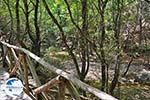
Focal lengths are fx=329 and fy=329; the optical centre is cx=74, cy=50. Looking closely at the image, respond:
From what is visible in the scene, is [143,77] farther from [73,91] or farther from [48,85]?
[73,91]

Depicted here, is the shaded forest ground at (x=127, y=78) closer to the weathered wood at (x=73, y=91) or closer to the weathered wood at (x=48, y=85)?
the weathered wood at (x=48, y=85)

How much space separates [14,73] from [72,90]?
372 centimetres

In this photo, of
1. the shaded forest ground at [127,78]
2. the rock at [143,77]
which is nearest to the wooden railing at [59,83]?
the shaded forest ground at [127,78]

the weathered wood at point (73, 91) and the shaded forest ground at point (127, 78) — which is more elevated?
the weathered wood at point (73, 91)

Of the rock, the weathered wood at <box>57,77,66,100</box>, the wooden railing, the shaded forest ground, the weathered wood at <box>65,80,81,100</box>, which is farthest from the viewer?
the rock

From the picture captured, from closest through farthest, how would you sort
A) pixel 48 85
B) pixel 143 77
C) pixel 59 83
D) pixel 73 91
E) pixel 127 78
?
pixel 73 91 < pixel 59 83 < pixel 48 85 < pixel 127 78 < pixel 143 77

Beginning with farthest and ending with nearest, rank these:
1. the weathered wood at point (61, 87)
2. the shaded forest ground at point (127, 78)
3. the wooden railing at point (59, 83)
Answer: the shaded forest ground at point (127, 78) < the weathered wood at point (61, 87) < the wooden railing at point (59, 83)

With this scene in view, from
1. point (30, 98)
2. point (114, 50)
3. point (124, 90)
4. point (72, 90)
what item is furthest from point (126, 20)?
point (72, 90)

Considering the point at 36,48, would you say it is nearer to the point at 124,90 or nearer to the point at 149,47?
the point at 124,90

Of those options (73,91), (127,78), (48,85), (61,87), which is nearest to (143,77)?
(127,78)

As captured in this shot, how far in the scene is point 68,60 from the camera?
15.9 m

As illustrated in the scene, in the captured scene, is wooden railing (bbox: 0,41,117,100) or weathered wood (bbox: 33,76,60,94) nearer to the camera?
wooden railing (bbox: 0,41,117,100)

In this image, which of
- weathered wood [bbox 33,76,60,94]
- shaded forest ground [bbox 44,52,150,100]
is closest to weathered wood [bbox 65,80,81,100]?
weathered wood [bbox 33,76,60,94]

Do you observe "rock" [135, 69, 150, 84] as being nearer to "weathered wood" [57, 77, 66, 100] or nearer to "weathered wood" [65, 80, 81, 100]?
"weathered wood" [57, 77, 66, 100]
